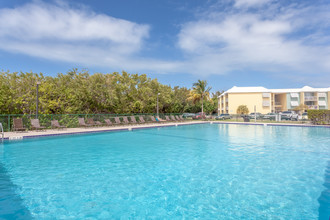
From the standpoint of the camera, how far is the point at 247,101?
54000 millimetres

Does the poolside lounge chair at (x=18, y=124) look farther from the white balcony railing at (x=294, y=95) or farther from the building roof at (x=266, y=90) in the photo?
the white balcony railing at (x=294, y=95)

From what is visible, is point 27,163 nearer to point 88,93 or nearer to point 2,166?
point 2,166

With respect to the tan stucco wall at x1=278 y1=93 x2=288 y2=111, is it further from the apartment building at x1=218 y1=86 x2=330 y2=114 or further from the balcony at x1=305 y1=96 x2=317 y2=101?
the balcony at x1=305 y1=96 x2=317 y2=101

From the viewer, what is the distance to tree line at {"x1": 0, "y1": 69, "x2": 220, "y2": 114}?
17.6 metres

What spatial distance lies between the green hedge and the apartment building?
30010mm

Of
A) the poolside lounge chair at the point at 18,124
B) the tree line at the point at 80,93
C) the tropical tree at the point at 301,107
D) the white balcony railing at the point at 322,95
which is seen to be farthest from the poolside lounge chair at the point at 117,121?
the white balcony railing at the point at 322,95

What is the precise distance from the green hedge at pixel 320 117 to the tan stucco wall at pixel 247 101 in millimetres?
30363

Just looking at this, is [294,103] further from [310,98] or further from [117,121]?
[117,121]

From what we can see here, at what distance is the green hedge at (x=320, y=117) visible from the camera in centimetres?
2274

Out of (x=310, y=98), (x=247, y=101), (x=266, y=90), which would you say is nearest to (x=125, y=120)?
Answer: (x=247, y=101)

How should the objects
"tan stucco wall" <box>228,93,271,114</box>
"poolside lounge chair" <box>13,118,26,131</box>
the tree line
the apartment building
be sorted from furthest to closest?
the apartment building < "tan stucco wall" <box>228,93,271,114</box> < the tree line < "poolside lounge chair" <box>13,118,26,131</box>

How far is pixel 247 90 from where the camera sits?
5575 cm

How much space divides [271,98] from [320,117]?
35.3 metres

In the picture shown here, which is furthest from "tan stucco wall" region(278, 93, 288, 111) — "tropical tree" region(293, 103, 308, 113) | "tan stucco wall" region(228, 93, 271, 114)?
"tan stucco wall" region(228, 93, 271, 114)
